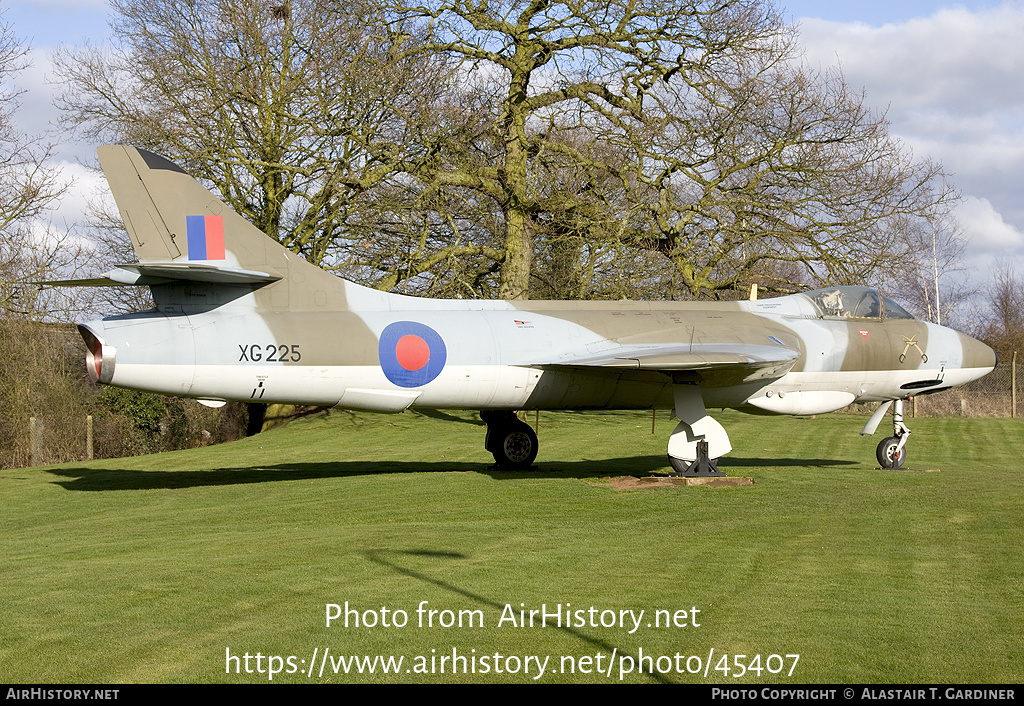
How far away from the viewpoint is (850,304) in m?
18.2

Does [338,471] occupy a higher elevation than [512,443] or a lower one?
lower

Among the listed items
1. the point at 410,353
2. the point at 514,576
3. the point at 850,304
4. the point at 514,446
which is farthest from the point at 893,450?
the point at 514,576

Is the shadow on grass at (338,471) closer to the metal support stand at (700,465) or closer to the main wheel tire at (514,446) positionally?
the main wheel tire at (514,446)

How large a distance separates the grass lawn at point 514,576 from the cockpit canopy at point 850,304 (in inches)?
116

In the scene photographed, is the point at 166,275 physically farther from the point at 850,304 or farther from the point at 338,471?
the point at 850,304

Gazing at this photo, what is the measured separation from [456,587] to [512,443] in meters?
10.4

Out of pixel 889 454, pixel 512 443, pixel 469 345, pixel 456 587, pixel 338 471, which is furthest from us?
pixel 338 471

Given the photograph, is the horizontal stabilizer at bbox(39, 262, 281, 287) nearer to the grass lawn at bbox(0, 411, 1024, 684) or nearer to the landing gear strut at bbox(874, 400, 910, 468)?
the grass lawn at bbox(0, 411, 1024, 684)

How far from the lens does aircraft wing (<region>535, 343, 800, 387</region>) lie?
1490 cm

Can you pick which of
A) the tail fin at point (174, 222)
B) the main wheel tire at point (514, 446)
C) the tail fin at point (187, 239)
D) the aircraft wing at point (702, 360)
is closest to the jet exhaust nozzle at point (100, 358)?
the tail fin at point (187, 239)

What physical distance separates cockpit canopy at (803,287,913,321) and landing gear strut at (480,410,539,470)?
598cm

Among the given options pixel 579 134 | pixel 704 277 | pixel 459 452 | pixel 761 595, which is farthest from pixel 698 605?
pixel 579 134

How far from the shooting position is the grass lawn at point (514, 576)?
6090 millimetres

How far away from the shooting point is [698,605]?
7438 mm
